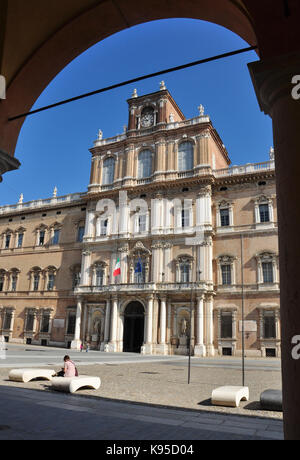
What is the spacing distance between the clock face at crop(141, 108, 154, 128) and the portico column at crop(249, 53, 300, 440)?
3728cm

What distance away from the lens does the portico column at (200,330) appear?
30609 millimetres

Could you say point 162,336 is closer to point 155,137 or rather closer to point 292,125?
point 155,137

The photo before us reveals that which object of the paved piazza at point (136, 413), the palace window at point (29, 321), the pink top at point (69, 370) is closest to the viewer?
the paved piazza at point (136, 413)

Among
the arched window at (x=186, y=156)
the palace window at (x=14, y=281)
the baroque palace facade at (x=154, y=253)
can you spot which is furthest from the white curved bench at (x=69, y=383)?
the palace window at (x=14, y=281)

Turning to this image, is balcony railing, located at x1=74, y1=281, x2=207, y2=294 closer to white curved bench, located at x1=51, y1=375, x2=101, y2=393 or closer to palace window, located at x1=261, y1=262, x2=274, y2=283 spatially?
palace window, located at x1=261, y1=262, x2=274, y2=283

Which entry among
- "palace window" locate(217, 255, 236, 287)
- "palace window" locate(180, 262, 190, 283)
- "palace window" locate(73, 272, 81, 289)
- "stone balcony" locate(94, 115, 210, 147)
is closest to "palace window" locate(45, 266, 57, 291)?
"palace window" locate(73, 272, 81, 289)

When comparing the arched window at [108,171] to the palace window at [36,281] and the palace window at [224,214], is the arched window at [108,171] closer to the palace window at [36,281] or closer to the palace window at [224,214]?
the palace window at [224,214]

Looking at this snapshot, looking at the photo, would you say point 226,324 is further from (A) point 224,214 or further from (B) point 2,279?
(B) point 2,279

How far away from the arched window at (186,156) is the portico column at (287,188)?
3252cm

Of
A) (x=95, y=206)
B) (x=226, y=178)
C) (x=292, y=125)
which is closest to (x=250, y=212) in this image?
(x=226, y=178)

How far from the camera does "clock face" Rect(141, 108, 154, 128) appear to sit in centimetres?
4049

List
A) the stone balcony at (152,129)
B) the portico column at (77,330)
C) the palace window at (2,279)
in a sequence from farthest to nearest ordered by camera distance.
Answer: the palace window at (2,279) → the stone balcony at (152,129) → the portico column at (77,330)

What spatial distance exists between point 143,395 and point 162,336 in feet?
77.6

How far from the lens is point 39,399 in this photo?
7.87 meters
